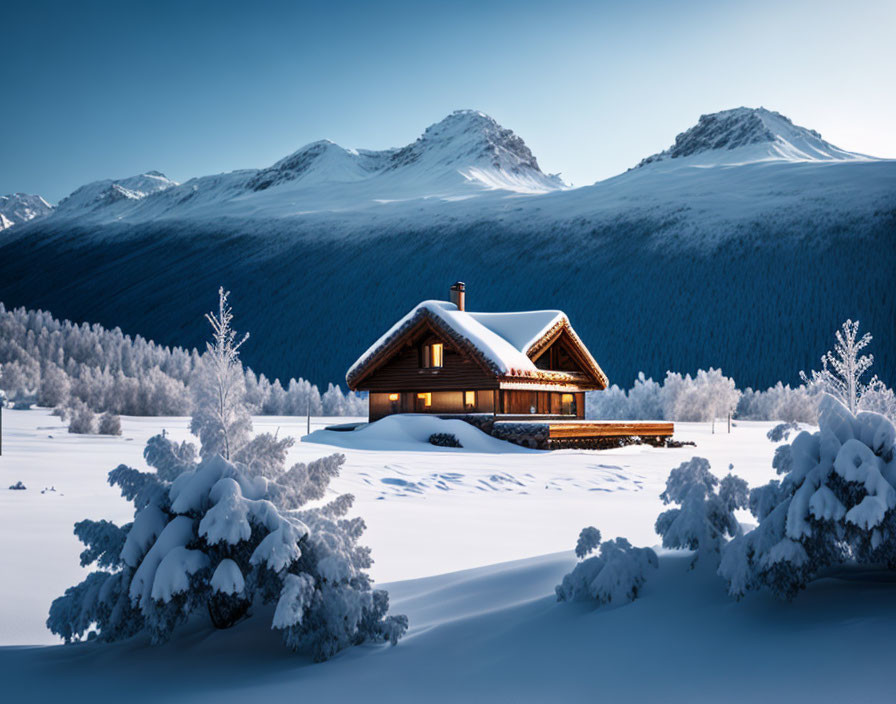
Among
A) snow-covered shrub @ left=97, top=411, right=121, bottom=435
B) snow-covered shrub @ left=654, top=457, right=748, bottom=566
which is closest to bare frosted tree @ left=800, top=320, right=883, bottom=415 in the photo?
snow-covered shrub @ left=654, top=457, right=748, bottom=566

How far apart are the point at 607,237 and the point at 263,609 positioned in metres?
151

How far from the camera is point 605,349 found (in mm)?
121562

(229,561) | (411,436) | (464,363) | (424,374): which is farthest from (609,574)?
(424,374)

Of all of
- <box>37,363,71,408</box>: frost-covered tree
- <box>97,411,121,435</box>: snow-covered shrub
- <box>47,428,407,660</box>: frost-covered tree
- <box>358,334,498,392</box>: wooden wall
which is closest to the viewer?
<box>47,428,407,660</box>: frost-covered tree

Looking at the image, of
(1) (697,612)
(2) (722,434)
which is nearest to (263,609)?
(1) (697,612)

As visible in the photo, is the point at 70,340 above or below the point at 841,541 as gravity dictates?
above

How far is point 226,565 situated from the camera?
216 inches

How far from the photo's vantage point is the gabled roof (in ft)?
101

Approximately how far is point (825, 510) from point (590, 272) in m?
138

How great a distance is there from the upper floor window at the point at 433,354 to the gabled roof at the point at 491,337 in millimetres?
1405

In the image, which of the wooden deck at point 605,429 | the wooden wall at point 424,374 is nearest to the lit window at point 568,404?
the wooden deck at point 605,429

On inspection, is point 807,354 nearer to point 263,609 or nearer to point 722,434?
point 722,434

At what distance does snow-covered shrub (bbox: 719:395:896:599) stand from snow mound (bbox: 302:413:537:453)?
21.4 metres

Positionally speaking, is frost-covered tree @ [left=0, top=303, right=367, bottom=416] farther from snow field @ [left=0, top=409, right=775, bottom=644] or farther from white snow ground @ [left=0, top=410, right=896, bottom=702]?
white snow ground @ [left=0, top=410, right=896, bottom=702]
